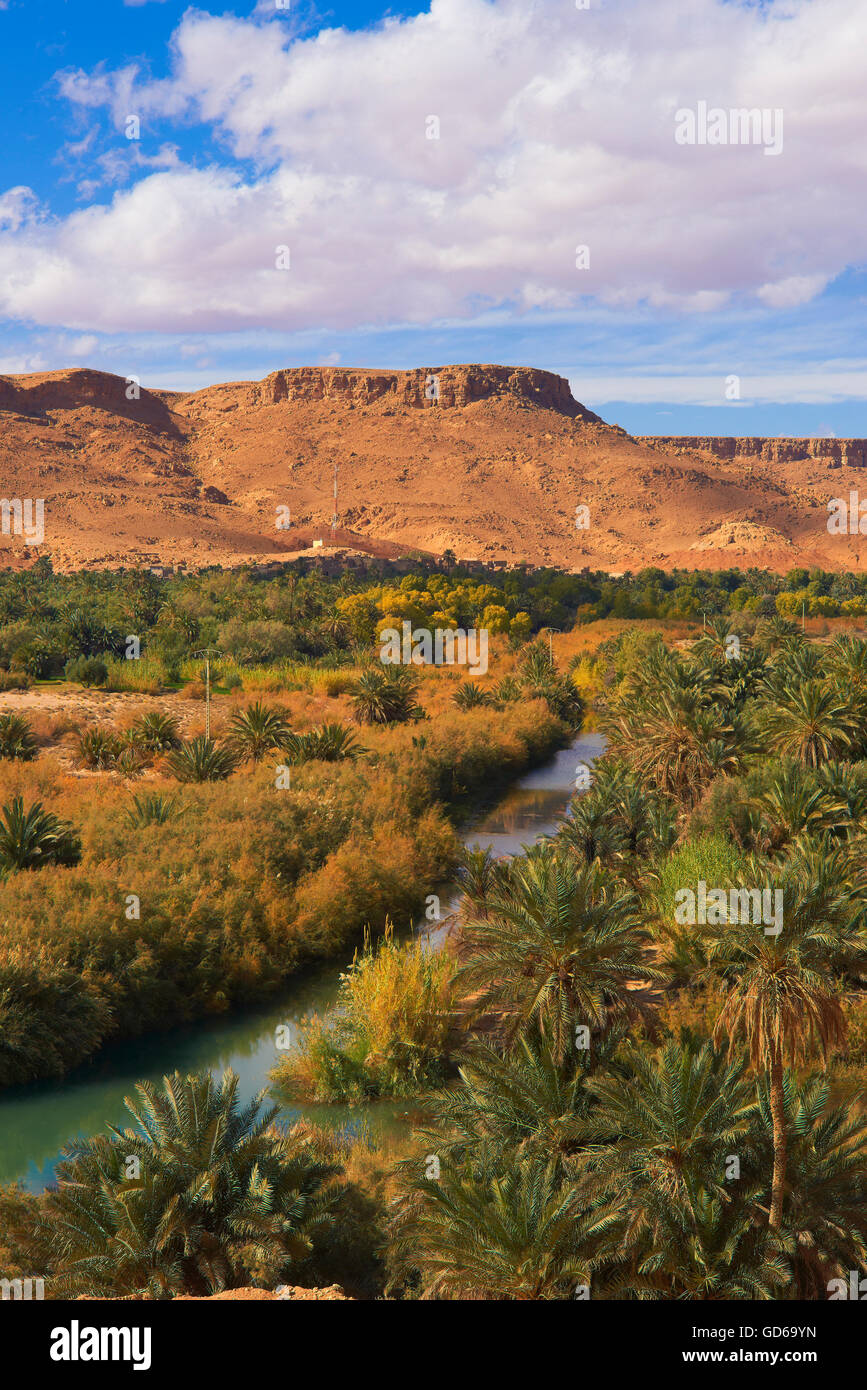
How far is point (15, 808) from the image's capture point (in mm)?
21047

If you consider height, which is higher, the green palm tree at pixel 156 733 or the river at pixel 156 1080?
the green palm tree at pixel 156 733

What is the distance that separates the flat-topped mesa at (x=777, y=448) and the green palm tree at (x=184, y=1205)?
18045 centimetres

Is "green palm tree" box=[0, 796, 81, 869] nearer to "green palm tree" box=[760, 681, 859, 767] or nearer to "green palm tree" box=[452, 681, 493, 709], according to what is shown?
"green palm tree" box=[760, 681, 859, 767]

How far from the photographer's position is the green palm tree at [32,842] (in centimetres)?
2055

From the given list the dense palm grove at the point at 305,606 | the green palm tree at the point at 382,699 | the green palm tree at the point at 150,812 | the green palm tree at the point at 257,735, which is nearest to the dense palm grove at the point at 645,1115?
the green palm tree at the point at 150,812

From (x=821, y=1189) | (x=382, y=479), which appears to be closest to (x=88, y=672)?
(x=821, y=1189)

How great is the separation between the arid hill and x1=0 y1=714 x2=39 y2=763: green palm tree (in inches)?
2642

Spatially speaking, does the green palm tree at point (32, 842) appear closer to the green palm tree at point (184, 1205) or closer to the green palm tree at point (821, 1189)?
the green palm tree at point (184, 1205)

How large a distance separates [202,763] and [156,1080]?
14427mm

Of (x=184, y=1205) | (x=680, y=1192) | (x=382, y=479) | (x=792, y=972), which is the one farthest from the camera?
(x=382, y=479)

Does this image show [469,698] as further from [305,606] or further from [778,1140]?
[778,1140]

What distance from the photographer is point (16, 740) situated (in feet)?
112
